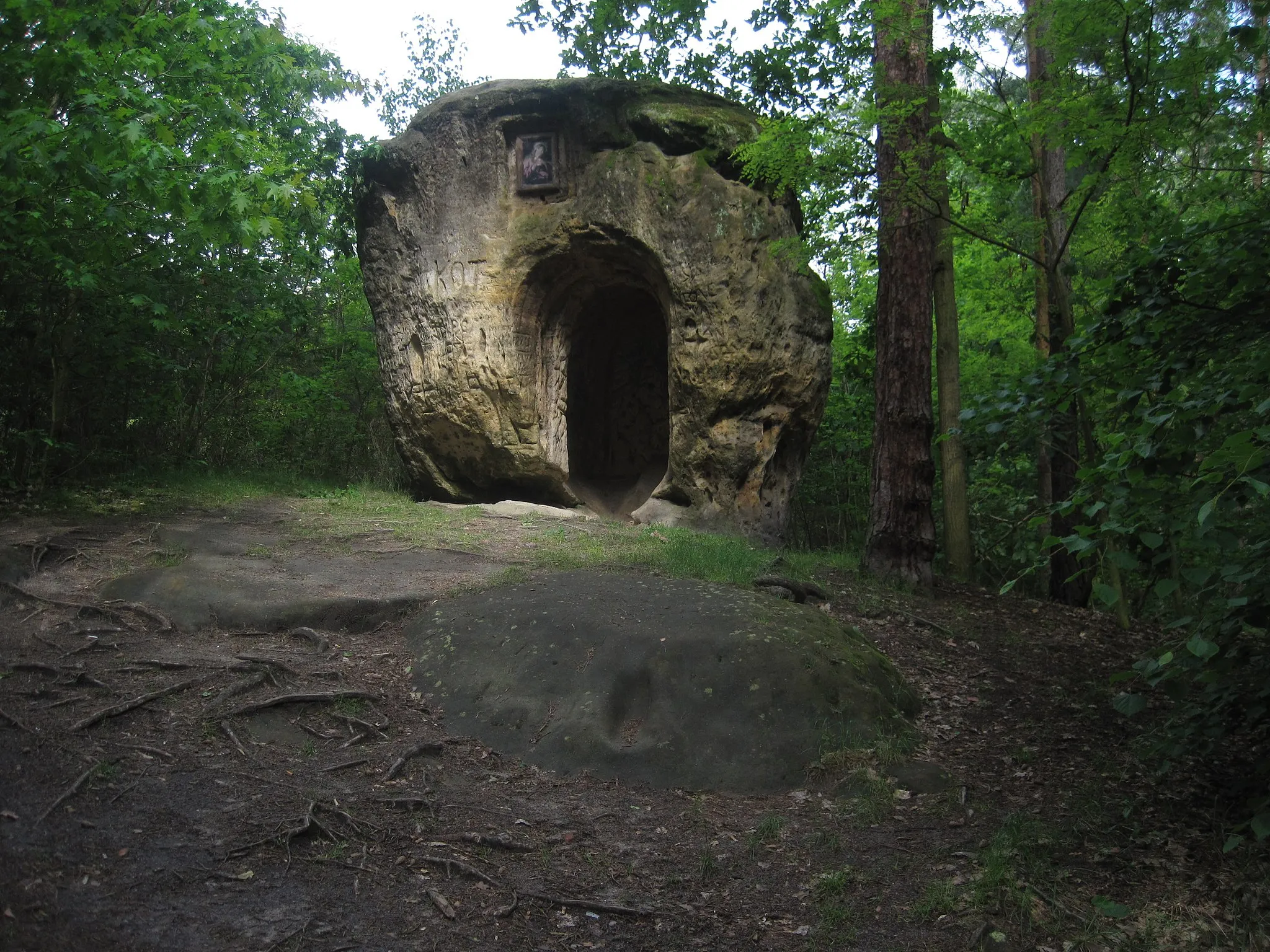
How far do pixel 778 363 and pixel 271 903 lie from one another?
9153mm

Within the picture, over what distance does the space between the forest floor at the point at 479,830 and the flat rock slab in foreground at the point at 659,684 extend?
0.56 ft

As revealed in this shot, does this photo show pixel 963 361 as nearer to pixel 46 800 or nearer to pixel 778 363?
pixel 778 363

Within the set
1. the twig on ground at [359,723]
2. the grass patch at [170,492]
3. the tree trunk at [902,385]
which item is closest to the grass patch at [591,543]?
the tree trunk at [902,385]

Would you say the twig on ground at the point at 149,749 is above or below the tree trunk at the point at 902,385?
below

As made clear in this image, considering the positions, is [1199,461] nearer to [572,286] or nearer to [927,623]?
[927,623]

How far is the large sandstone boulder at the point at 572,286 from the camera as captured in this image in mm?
11625

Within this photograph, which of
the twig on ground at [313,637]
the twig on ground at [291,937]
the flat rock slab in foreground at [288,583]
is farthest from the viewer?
the flat rock slab in foreground at [288,583]

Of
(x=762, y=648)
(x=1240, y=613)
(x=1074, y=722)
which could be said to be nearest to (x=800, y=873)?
(x=762, y=648)

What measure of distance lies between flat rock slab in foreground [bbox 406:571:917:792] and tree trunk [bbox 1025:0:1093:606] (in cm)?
330

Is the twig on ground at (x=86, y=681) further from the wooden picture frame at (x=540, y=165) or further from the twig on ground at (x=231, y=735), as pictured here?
the wooden picture frame at (x=540, y=165)

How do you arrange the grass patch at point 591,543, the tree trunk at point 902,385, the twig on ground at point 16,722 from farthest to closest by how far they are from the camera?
the tree trunk at point 902,385
the grass patch at point 591,543
the twig on ground at point 16,722

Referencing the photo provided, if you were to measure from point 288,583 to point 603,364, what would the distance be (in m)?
8.20

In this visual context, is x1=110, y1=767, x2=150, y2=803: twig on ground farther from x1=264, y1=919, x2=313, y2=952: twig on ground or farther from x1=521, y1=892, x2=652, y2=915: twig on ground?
x1=521, y1=892, x2=652, y2=915: twig on ground

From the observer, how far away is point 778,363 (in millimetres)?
11703
